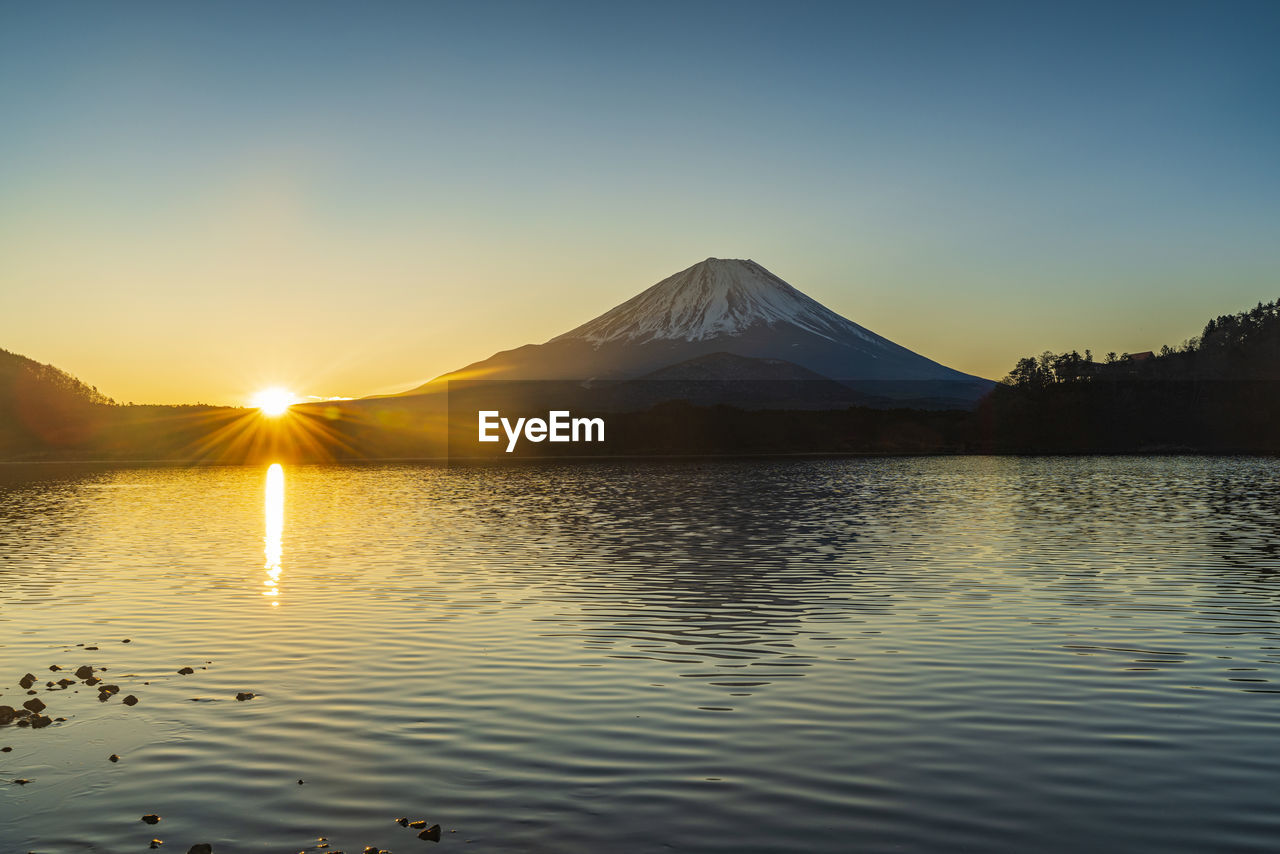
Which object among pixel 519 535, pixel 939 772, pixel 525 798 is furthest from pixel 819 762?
pixel 519 535

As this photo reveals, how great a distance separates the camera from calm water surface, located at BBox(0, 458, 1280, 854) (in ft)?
39.8

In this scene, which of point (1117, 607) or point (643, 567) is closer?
point (1117, 607)

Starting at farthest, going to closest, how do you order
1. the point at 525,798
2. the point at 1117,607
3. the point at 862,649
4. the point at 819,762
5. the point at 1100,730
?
the point at 1117,607
the point at 862,649
the point at 1100,730
the point at 819,762
the point at 525,798

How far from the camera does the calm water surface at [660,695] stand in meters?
12.1

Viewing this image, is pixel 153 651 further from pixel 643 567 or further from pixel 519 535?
pixel 519 535

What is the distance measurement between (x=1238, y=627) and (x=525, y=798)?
1841cm

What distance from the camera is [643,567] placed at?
36969mm

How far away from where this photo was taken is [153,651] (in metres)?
23.2

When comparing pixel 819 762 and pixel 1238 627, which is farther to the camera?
pixel 1238 627

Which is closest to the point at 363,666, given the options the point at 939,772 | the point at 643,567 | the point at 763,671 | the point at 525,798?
the point at 763,671

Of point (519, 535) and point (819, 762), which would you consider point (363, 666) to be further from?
point (519, 535)

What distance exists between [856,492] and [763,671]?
64.6 m

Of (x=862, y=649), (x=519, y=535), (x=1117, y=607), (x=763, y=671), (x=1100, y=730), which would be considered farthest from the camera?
(x=519, y=535)

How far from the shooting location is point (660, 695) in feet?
60.1
